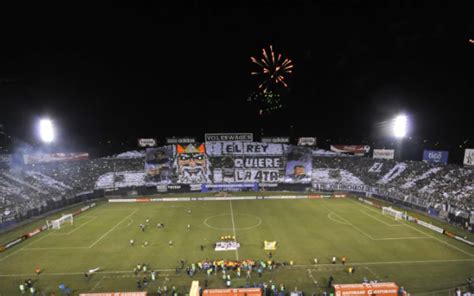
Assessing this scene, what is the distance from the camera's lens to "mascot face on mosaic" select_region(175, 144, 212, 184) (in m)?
75.4

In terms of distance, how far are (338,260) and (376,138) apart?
52741mm

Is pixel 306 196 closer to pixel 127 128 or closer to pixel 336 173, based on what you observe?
pixel 336 173

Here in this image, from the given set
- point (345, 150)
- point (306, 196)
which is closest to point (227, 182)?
point (306, 196)

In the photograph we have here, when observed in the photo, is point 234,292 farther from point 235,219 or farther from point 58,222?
point 58,222

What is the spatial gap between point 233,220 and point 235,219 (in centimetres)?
67

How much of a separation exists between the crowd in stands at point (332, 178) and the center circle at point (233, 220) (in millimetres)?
28221

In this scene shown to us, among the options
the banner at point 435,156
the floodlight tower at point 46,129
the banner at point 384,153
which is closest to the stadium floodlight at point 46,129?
the floodlight tower at point 46,129

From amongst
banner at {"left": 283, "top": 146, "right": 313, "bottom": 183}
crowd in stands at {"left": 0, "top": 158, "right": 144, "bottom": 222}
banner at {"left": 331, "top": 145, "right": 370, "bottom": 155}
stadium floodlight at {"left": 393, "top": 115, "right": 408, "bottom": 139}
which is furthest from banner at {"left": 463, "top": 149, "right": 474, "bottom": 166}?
crowd in stands at {"left": 0, "top": 158, "right": 144, "bottom": 222}

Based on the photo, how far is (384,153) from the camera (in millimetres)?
68125

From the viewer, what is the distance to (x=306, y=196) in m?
64.4

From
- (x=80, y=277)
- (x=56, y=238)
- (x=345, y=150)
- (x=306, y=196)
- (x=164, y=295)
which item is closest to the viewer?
(x=164, y=295)

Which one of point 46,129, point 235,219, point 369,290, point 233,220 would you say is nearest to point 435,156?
point 235,219

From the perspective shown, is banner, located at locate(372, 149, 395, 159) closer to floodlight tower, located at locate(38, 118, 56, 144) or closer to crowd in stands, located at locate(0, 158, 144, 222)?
crowd in stands, located at locate(0, 158, 144, 222)

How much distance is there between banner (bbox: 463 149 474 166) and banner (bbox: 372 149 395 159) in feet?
57.8
